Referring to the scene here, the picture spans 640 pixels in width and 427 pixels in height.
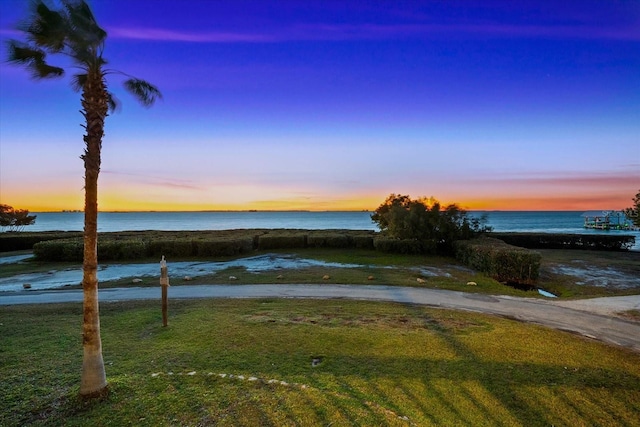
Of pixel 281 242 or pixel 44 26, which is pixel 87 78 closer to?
pixel 44 26

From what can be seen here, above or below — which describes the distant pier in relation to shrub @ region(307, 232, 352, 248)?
above

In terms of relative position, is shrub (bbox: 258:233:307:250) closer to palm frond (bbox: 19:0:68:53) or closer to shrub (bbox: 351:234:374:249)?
shrub (bbox: 351:234:374:249)

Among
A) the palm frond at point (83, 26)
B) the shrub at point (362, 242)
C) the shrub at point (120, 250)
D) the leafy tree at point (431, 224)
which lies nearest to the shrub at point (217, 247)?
the shrub at point (120, 250)

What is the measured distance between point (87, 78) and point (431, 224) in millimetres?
24334

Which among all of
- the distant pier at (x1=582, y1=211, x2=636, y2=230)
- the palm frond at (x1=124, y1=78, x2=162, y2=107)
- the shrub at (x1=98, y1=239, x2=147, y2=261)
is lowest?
the shrub at (x1=98, y1=239, x2=147, y2=261)

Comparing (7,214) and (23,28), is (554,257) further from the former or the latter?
(7,214)

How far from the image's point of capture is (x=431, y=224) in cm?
2623

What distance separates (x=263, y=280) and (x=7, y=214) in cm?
4539

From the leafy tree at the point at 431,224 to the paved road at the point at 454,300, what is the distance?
1281 centimetres

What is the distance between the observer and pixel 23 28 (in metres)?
4.66

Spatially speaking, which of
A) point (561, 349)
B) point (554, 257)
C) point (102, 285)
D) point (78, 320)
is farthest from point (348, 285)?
point (554, 257)

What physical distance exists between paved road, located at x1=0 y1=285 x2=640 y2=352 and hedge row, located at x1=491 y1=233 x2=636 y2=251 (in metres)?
23.0

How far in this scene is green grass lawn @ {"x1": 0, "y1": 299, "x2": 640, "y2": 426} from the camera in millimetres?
4785

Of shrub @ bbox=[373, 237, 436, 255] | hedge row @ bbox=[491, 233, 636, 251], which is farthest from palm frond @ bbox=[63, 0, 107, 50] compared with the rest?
hedge row @ bbox=[491, 233, 636, 251]
